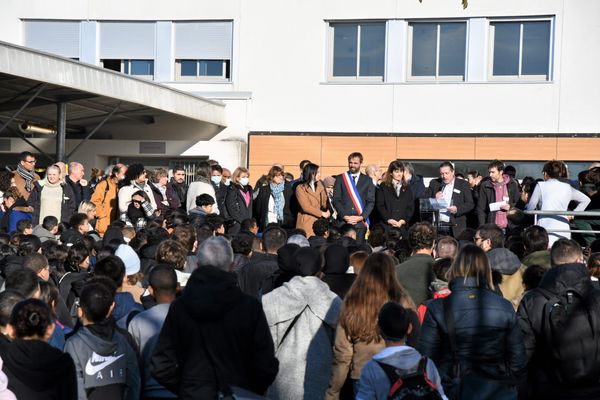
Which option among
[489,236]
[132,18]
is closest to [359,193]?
[489,236]

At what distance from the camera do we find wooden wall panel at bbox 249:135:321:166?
22.0 metres

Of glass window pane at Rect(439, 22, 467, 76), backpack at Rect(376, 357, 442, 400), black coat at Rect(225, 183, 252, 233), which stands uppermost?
glass window pane at Rect(439, 22, 467, 76)

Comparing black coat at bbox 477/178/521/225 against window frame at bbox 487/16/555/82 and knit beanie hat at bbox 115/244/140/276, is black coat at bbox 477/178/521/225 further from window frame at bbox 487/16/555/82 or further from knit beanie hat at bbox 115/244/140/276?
window frame at bbox 487/16/555/82

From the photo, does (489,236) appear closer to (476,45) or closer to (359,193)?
(359,193)

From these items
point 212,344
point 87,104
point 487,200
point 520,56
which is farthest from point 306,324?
point 520,56

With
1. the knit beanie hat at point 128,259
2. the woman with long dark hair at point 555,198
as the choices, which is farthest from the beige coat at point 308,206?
the knit beanie hat at point 128,259

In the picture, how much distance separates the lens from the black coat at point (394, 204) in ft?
47.2

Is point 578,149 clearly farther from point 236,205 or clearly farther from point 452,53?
point 236,205

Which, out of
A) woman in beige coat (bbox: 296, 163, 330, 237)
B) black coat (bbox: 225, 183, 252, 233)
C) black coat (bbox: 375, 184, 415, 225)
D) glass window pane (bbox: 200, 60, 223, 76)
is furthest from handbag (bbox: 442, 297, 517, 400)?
glass window pane (bbox: 200, 60, 223, 76)

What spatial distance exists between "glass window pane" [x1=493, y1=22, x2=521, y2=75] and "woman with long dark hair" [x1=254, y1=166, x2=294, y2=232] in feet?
28.2

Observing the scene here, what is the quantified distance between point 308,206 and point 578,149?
30.1 feet

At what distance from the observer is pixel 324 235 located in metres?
11.9

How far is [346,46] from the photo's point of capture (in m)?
22.2

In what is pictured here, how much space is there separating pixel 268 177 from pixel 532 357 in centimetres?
918
